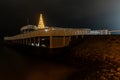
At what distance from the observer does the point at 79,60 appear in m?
35.4

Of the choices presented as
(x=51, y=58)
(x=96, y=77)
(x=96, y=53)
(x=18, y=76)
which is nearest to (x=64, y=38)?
(x=51, y=58)

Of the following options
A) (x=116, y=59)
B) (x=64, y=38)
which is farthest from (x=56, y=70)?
(x=64, y=38)

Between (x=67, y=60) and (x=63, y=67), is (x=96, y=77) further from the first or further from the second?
(x=67, y=60)

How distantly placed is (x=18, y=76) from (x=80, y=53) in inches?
435

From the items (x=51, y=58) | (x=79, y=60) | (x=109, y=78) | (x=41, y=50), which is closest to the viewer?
(x=109, y=78)

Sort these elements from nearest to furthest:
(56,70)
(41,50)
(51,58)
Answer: (56,70)
(51,58)
(41,50)

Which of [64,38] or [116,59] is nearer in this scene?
[116,59]

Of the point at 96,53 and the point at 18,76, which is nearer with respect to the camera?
the point at 18,76

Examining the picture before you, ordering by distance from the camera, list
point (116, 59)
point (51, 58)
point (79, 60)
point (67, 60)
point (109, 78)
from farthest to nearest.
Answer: point (51, 58), point (67, 60), point (79, 60), point (116, 59), point (109, 78)

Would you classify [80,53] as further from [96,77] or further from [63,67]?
[96,77]

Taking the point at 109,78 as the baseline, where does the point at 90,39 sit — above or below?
above

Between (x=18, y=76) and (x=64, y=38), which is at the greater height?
(x=64, y=38)

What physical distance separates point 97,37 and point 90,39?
1.55 meters

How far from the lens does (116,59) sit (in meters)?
29.0
